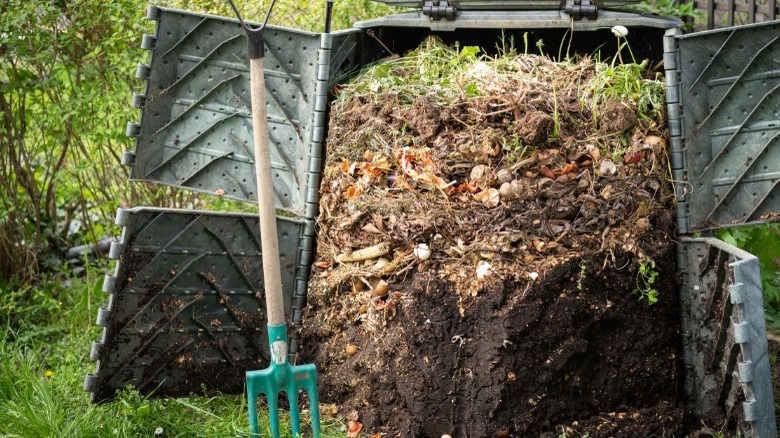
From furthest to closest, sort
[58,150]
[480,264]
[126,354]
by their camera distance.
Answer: [58,150], [126,354], [480,264]

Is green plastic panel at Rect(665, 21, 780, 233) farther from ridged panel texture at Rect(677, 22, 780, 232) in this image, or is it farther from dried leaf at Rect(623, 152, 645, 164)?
dried leaf at Rect(623, 152, 645, 164)

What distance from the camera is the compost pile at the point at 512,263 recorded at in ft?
11.8

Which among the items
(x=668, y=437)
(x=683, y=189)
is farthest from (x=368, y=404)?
(x=683, y=189)

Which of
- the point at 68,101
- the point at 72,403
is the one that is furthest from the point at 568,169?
the point at 68,101

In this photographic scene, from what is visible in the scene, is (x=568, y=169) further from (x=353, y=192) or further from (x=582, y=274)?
(x=353, y=192)

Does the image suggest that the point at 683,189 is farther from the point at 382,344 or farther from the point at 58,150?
the point at 58,150

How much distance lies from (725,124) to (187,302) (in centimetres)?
231

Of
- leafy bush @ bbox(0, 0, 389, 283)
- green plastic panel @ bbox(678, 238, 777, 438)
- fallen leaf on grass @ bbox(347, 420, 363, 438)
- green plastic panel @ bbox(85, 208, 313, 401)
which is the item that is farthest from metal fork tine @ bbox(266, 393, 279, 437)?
leafy bush @ bbox(0, 0, 389, 283)

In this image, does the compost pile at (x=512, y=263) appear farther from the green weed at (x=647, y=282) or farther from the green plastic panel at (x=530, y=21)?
the green plastic panel at (x=530, y=21)

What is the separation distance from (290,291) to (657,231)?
62.3 inches

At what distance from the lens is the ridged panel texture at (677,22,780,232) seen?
11.8 ft

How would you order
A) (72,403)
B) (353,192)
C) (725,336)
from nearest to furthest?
(725,336)
(353,192)
(72,403)

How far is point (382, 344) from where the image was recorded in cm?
381

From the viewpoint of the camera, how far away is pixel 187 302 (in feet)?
13.0
